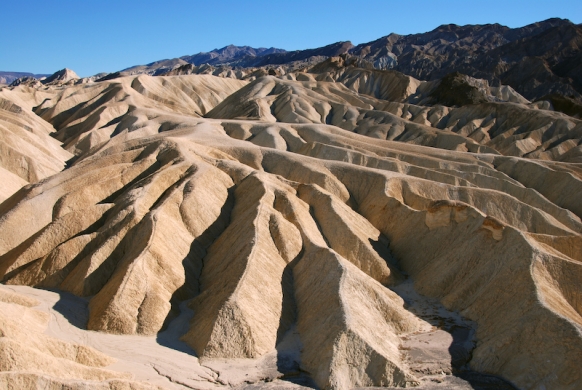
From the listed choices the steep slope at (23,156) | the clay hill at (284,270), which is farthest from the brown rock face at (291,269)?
the steep slope at (23,156)

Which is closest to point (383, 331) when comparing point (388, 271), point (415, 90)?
point (388, 271)

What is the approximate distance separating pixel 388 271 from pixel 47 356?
21.3 m

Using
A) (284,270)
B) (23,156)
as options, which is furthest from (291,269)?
(23,156)

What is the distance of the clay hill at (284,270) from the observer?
2162cm

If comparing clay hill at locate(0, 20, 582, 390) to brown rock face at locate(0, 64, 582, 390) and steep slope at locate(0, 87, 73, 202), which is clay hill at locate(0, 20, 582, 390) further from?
steep slope at locate(0, 87, 73, 202)

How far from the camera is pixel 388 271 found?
32.5 meters

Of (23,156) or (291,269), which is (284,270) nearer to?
(291,269)

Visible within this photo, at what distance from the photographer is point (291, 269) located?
30.2 meters

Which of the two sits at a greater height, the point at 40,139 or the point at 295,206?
the point at 40,139

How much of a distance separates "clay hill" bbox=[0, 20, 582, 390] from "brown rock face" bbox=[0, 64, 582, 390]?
10 centimetres

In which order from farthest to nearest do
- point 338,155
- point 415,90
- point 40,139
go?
1. point 415,90
2. point 40,139
3. point 338,155

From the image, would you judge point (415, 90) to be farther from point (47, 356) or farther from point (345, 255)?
point (47, 356)

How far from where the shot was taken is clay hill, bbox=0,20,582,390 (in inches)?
851

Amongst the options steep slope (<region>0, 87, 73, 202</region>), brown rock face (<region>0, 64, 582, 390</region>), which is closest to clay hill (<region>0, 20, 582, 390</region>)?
brown rock face (<region>0, 64, 582, 390</region>)
